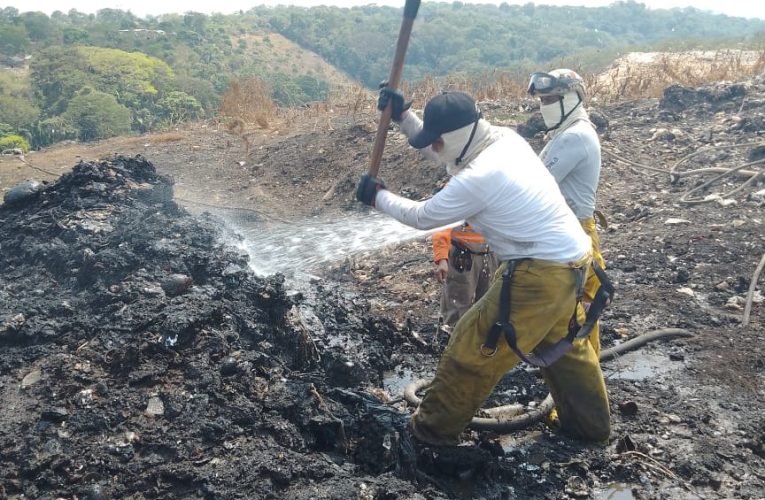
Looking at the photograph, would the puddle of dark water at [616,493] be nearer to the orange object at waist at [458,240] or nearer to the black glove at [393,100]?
the orange object at waist at [458,240]

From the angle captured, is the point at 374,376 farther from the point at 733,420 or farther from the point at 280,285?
the point at 733,420

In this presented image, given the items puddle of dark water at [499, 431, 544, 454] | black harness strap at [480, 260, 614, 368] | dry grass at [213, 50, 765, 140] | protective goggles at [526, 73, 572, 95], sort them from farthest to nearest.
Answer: dry grass at [213, 50, 765, 140], protective goggles at [526, 73, 572, 95], puddle of dark water at [499, 431, 544, 454], black harness strap at [480, 260, 614, 368]

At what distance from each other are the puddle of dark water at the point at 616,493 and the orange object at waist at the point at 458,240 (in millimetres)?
1717

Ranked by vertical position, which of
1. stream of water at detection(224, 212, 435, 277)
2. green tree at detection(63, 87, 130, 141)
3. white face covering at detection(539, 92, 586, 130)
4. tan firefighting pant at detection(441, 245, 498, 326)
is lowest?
green tree at detection(63, 87, 130, 141)

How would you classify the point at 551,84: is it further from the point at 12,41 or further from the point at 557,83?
the point at 12,41

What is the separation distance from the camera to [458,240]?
15.1ft

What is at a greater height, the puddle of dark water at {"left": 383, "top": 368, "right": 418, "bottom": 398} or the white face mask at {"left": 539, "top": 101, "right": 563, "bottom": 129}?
the white face mask at {"left": 539, "top": 101, "right": 563, "bottom": 129}

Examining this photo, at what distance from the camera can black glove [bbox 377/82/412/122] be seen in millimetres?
3858

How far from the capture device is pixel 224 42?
6212 cm

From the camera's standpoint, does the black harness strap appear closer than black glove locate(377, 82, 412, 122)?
Yes

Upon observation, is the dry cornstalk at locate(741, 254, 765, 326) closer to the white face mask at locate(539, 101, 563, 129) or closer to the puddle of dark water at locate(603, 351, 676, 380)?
the puddle of dark water at locate(603, 351, 676, 380)

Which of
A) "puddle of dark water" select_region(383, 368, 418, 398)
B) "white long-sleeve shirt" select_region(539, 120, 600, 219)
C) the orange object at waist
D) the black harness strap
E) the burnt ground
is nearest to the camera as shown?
the burnt ground

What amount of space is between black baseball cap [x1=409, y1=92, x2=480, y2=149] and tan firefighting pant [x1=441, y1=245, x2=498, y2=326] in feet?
4.39

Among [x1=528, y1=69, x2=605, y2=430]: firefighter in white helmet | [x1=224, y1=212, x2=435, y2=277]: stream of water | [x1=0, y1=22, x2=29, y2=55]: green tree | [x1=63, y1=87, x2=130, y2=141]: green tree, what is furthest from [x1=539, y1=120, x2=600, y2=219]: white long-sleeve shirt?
[x1=0, y1=22, x2=29, y2=55]: green tree
